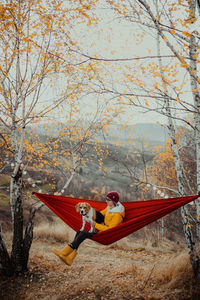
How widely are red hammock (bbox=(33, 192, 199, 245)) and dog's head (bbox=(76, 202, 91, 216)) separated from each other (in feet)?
0.27

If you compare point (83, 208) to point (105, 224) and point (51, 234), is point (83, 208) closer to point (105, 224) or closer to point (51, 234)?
point (105, 224)

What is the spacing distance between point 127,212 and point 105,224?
0.94ft

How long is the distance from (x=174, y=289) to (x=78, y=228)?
1.34 m

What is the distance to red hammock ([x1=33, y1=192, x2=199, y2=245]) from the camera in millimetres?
2246

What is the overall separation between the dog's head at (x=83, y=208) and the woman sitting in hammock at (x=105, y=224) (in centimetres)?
14

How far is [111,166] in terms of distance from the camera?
1636cm

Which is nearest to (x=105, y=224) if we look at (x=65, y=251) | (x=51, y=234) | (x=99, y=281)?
(x=65, y=251)

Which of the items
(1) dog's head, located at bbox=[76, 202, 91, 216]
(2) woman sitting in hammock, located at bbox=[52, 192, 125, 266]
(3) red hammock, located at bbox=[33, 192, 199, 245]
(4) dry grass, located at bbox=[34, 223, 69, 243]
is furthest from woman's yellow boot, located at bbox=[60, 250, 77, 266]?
(4) dry grass, located at bbox=[34, 223, 69, 243]

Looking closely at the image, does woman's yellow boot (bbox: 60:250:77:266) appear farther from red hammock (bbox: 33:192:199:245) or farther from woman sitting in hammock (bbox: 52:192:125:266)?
red hammock (bbox: 33:192:199:245)

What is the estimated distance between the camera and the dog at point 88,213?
2.50 metres

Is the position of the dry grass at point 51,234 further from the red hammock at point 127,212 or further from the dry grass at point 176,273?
the red hammock at point 127,212

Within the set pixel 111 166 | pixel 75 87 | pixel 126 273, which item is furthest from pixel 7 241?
pixel 111 166

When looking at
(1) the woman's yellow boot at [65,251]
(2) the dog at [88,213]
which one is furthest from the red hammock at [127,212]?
(1) the woman's yellow boot at [65,251]

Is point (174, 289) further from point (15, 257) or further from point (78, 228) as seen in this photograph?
point (15, 257)
